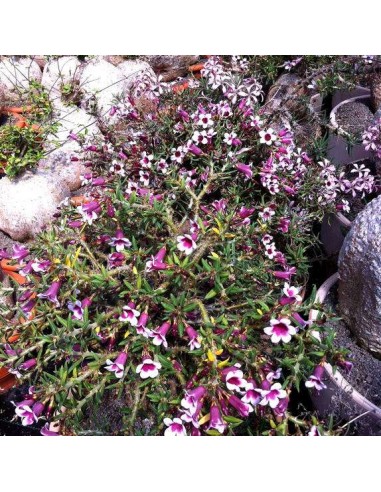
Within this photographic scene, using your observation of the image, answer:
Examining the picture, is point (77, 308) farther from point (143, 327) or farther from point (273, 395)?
point (273, 395)

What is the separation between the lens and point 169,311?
2016 mm

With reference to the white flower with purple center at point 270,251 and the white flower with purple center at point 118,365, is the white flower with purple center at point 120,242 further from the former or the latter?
the white flower with purple center at point 270,251

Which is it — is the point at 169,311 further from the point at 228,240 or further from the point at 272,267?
the point at 272,267

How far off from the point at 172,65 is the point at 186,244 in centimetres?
331

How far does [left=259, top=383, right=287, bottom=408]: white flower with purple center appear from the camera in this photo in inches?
69.3

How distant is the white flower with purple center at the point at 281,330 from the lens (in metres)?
1.79

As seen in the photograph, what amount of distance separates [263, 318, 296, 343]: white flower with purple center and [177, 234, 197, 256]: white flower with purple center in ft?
1.40

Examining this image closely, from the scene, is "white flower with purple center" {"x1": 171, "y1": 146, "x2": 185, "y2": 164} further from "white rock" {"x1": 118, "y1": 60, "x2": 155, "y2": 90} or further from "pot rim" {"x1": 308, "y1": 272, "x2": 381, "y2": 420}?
"white rock" {"x1": 118, "y1": 60, "x2": 155, "y2": 90}

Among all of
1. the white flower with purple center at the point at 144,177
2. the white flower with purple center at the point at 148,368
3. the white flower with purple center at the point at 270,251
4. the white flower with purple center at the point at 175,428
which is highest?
the white flower with purple center at the point at 144,177

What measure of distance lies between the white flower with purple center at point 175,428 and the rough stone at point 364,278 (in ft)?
3.31

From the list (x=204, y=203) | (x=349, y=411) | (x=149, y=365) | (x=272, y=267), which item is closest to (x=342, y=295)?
(x=272, y=267)

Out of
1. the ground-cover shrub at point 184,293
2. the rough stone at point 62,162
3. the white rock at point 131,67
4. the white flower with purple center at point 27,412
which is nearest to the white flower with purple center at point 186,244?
the ground-cover shrub at point 184,293

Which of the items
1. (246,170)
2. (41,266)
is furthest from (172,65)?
(41,266)

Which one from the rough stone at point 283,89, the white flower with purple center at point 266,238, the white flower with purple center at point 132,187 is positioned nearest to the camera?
the white flower with purple center at point 266,238
